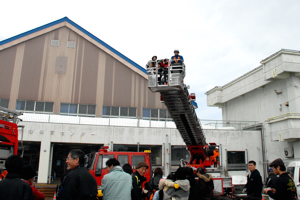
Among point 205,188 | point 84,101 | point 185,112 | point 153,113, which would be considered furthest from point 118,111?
point 205,188

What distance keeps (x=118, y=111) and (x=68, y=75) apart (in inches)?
209

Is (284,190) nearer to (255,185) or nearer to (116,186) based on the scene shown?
(255,185)

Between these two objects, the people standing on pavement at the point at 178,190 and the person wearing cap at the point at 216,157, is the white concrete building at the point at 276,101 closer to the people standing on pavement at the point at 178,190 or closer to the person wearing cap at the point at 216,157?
the person wearing cap at the point at 216,157

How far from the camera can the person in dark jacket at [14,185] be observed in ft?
11.3

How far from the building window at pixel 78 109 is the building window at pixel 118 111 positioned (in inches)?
40.4

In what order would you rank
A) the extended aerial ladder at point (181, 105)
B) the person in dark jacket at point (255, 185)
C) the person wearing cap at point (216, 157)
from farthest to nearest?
the person wearing cap at point (216, 157) → the extended aerial ladder at point (181, 105) → the person in dark jacket at point (255, 185)

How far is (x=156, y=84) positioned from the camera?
9.45 meters

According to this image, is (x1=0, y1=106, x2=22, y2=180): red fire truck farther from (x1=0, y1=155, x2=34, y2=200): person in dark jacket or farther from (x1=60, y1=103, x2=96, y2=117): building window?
(x1=60, y1=103, x2=96, y2=117): building window

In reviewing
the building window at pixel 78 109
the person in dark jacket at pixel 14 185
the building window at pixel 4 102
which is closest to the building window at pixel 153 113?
the building window at pixel 78 109

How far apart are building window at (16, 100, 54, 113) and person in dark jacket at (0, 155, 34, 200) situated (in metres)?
19.9

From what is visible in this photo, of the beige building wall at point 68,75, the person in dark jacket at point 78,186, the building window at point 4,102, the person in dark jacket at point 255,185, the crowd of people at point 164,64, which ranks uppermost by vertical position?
the beige building wall at point 68,75

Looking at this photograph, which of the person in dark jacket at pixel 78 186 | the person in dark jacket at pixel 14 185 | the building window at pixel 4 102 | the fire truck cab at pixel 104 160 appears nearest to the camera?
the person in dark jacket at pixel 14 185

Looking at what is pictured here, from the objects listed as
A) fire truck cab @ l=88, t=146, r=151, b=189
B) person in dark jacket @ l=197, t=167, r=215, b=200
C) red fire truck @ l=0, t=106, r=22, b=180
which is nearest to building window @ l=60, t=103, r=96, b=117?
fire truck cab @ l=88, t=146, r=151, b=189

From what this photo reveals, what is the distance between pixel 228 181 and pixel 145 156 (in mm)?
3518
